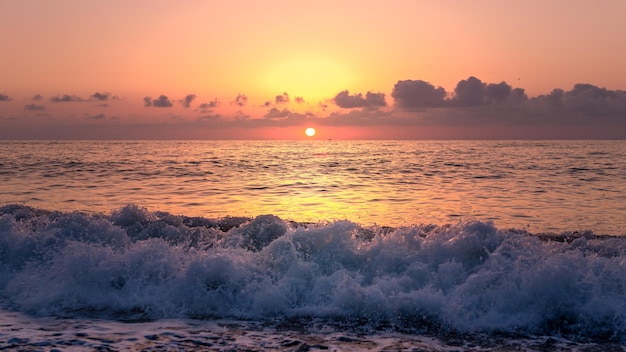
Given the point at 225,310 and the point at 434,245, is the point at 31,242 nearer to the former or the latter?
the point at 225,310

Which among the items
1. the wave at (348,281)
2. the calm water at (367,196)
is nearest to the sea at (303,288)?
the wave at (348,281)

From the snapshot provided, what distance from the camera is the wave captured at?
325 inches

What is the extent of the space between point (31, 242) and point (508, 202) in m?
17.5

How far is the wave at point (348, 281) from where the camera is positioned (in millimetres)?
8250

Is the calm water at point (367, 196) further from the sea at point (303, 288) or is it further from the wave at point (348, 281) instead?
the wave at point (348, 281)

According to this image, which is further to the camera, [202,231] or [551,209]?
[551,209]

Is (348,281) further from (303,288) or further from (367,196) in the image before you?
(367,196)

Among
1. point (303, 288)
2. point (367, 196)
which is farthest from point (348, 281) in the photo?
point (367, 196)

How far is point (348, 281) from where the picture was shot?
9242 millimetres

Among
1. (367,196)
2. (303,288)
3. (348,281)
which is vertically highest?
(348,281)

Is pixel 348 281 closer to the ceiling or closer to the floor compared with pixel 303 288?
closer to the ceiling

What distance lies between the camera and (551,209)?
64.4 ft

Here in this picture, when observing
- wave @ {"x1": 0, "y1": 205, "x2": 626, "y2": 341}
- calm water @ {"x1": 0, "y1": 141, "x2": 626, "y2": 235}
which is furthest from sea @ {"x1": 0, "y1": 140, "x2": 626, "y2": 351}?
calm water @ {"x1": 0, "y1": 141, "x2": 626, "y2": 235}

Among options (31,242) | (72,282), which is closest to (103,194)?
(31,242)
